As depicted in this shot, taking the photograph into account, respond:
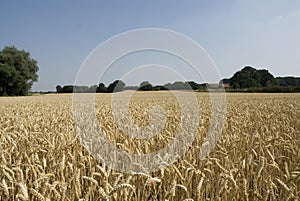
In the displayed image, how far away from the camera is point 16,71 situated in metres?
67.5

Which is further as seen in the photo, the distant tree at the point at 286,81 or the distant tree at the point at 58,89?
the distant tree at the point at 286,81

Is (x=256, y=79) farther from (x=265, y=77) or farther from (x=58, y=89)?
(x=58, y=89)

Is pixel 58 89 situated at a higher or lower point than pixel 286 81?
lower

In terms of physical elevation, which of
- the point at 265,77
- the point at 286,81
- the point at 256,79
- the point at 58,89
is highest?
the point at 265,77

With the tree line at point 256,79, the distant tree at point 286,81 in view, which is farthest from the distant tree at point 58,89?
the distant tree at point 286,81

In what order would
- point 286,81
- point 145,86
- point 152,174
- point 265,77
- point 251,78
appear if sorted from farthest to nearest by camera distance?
point 265,77
point 251,78
point 286,81
point 145,86
point 152,174

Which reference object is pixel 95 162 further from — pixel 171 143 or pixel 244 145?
pixel 244 145

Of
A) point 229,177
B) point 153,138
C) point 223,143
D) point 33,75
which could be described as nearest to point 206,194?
point 229,177

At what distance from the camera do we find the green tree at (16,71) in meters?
66.1

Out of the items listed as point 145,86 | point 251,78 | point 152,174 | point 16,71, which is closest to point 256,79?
point 251,78

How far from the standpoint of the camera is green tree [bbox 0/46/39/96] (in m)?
66.1

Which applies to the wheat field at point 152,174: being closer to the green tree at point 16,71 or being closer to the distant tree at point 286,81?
the green tree at point 16,71

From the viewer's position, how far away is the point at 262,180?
323cm

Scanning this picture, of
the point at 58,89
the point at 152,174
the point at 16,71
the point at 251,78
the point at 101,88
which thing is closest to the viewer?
the point at 152,174
